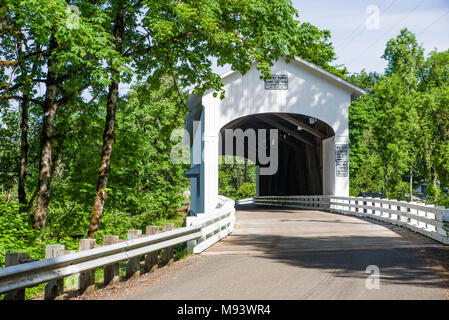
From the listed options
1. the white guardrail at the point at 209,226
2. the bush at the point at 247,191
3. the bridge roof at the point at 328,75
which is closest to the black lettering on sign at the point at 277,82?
the bridge roof at the point at 328,75

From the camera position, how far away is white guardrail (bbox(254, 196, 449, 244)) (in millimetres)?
11094

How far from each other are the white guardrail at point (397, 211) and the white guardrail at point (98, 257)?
501 centimetres

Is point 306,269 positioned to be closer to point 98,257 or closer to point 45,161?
point 98,257

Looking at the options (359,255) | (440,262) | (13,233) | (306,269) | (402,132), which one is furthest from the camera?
(402,132)

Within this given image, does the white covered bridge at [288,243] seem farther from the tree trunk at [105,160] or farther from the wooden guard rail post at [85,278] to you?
the tree trunk at [105,160]

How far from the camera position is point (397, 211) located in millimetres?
15070

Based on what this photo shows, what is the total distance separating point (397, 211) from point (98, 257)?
1128 centimetres

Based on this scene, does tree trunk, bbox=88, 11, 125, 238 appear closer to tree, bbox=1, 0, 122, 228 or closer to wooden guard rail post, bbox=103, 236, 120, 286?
tree, bbox=1, 0, 122, 228

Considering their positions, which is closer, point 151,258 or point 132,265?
point 132,265

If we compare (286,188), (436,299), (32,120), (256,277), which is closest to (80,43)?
(256,277)

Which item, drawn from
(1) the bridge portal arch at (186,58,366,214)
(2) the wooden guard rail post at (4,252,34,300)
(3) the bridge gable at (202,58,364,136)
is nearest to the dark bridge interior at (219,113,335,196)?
(1) the bridge portal arch at (186,58,366,214)

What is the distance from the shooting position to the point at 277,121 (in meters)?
29.0

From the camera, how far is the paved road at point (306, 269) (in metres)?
5.79

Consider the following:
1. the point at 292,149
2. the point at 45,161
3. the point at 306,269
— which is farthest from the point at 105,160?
the point at 292,149
